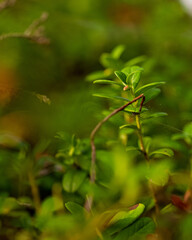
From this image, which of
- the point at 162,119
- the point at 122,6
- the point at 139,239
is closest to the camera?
the point at 139,239

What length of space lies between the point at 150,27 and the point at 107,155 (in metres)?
1.36

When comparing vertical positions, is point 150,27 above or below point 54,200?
above

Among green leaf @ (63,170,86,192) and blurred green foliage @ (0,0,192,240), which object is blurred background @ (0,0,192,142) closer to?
blurred green foliage @ (0,0,192,240)

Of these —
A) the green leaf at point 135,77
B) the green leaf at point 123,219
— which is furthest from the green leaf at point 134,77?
the green leaf at point 123,219

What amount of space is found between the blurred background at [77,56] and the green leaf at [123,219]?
0.32 metres

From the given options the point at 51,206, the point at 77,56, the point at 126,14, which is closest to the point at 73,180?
the point at 51,206

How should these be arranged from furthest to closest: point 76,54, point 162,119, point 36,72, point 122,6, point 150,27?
point 122,6
point 150,27
point 76,54
point 36,72
point 162,119

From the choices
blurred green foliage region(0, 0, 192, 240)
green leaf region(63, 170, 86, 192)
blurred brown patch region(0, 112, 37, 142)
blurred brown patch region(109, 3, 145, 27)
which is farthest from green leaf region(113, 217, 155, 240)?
blurred brown patch region(109, 3, 145, 27)

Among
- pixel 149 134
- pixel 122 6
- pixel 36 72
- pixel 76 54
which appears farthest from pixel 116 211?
pixel 122 6

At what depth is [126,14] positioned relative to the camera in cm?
237

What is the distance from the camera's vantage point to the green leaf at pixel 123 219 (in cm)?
54

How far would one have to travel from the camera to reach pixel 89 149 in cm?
75

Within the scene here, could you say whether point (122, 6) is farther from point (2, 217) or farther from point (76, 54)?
point (2, 217)

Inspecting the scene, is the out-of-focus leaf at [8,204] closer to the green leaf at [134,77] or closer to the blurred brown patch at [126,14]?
the green leaf at [134,77]
